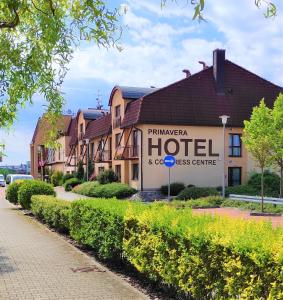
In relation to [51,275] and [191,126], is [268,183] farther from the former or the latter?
[51,275]

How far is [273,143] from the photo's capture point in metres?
29.1

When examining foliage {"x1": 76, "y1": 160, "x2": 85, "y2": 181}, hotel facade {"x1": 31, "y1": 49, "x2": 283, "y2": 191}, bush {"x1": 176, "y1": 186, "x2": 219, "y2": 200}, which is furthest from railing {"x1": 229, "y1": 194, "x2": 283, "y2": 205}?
foliage {"x1": 76, "y1": 160, "x2": 85, "y2": 181}

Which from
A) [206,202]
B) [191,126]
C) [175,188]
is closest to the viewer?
[206,202]

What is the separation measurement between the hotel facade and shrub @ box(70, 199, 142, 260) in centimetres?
2535

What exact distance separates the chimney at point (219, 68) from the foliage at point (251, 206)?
13552 millimetres

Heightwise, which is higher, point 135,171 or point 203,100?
point 203,100

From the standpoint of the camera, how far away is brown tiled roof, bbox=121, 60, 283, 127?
36.8 metres

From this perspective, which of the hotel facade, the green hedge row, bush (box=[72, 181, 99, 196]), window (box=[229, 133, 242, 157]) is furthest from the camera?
bush (box=[72, 181, 99, 196])

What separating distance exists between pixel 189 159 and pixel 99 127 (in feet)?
46.2

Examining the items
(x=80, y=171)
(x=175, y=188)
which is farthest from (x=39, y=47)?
(x=80, y=171)

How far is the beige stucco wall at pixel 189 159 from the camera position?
3716 centimetres

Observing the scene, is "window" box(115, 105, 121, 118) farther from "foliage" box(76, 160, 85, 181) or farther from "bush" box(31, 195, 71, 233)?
"bush" box(31, 195, 71, 233)

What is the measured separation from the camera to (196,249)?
602 centimetres

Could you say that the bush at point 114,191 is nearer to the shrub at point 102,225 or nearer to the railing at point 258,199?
the railing at point 258,199
